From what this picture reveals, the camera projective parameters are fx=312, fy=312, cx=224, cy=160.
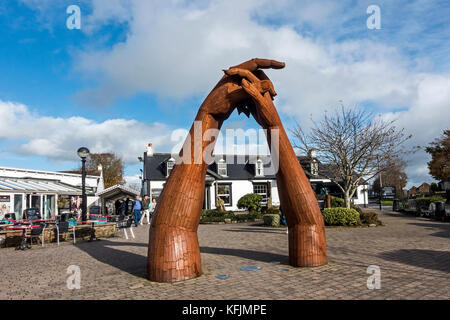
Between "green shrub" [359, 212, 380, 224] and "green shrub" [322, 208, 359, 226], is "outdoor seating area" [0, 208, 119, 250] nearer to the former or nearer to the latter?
"green shrub" [322, 208, 359, 226]

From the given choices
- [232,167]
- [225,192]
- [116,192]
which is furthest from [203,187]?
[232,167]

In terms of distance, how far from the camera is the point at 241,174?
32.3 metres

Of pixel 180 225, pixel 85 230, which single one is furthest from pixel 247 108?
pixel 85 230

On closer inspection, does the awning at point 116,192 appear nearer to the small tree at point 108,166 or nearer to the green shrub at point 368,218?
the green shrub at point 368,218

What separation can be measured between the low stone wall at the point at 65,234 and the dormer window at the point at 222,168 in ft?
59.1

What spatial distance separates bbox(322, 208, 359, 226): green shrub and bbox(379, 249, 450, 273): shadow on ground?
242 inches

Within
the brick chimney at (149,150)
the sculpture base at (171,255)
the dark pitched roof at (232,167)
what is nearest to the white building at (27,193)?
the dark pitched roof at (232,167)

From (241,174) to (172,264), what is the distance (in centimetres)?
2676

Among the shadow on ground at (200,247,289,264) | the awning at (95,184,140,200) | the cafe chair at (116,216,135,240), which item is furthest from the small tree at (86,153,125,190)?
the shadow on ground at (200,247,289,264)

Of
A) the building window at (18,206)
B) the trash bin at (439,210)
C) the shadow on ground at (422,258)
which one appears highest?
the building window at (18,206)

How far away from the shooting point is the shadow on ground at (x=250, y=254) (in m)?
7.53

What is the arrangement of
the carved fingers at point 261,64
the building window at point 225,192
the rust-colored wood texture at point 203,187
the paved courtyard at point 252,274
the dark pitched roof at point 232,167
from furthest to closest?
the building window at point 225,192
the dark pitched roof at point 232,167
the carved fingers at point 261,64
the rust-colored wood texture at point 203,187
the paved courtyard at point 252,274
